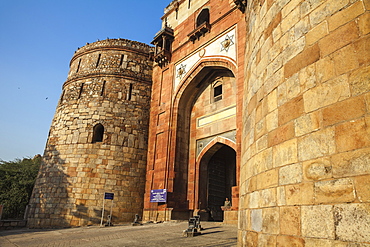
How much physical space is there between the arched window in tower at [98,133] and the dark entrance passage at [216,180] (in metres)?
5.27

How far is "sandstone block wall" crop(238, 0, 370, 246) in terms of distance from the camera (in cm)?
245

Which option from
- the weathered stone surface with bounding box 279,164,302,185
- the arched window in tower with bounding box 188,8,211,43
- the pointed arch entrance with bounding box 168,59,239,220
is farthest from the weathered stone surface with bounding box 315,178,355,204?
the arched window in tower with bounding box 188,8,211,43

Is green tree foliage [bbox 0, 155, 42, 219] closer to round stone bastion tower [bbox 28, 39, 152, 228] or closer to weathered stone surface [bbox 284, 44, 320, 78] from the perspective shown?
round stone bastion tower [bbox 28, 39, 152, 228]

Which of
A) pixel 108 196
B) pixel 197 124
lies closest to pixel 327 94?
pixel 197 124

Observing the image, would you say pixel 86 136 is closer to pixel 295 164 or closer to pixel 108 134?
pixel 108 134

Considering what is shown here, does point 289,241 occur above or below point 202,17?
below

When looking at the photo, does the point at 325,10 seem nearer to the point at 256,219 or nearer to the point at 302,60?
the point at 302,60

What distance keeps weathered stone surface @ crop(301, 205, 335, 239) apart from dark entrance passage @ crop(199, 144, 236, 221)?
8.83 meters

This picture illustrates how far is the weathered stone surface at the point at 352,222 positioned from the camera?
2236 mm

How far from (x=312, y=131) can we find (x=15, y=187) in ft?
67.1

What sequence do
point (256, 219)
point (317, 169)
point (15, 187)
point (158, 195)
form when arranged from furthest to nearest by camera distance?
point (15, 187), point (158, 195), point (256, 219), point (317, 169)

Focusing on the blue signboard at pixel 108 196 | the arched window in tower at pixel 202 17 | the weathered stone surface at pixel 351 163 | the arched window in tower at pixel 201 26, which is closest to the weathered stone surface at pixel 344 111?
the weathered stone surface at pixel 351 163

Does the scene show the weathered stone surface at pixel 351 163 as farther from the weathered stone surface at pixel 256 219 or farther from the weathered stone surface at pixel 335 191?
the weathered stone surface at pixel 256 219

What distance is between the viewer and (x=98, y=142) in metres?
13.3
